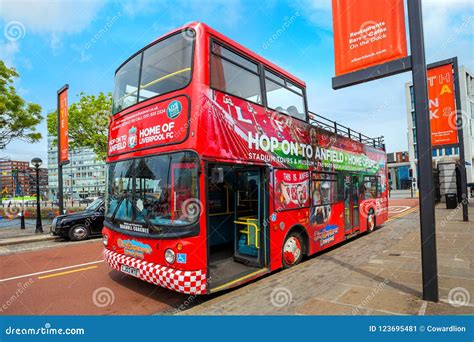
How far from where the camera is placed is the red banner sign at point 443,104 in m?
12.1

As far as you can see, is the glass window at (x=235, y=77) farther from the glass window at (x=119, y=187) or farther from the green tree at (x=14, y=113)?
the green tree at (x=14, y=113)

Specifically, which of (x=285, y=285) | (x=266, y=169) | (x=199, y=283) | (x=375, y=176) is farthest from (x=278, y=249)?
(x=375, y=176)

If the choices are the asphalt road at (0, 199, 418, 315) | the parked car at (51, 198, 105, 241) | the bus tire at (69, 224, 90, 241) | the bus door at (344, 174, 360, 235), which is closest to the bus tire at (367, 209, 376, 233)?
the bus door at (344, 174, 360, 235)

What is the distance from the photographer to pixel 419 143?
4242 millimetres

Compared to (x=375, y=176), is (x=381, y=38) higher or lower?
higher

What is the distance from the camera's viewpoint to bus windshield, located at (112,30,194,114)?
4.91 m

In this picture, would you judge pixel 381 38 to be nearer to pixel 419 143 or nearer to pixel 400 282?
pixel 419 143

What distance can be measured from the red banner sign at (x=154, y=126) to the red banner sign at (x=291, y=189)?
7.86ft

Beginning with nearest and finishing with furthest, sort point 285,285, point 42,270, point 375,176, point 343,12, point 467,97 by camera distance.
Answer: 1. point 343,12
2. point 285,285
3. point 42,270
4. point 375,176
5. point 467,97

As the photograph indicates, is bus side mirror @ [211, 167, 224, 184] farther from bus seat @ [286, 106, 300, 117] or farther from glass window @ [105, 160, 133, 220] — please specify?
bus seat @ [286, 106, 300, 117]

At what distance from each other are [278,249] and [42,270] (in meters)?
5.93

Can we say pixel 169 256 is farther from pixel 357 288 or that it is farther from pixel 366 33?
pixel 366 33

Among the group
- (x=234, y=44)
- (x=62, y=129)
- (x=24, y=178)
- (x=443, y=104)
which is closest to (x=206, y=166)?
(x=234, y=44)

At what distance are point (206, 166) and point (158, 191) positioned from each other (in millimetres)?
923
